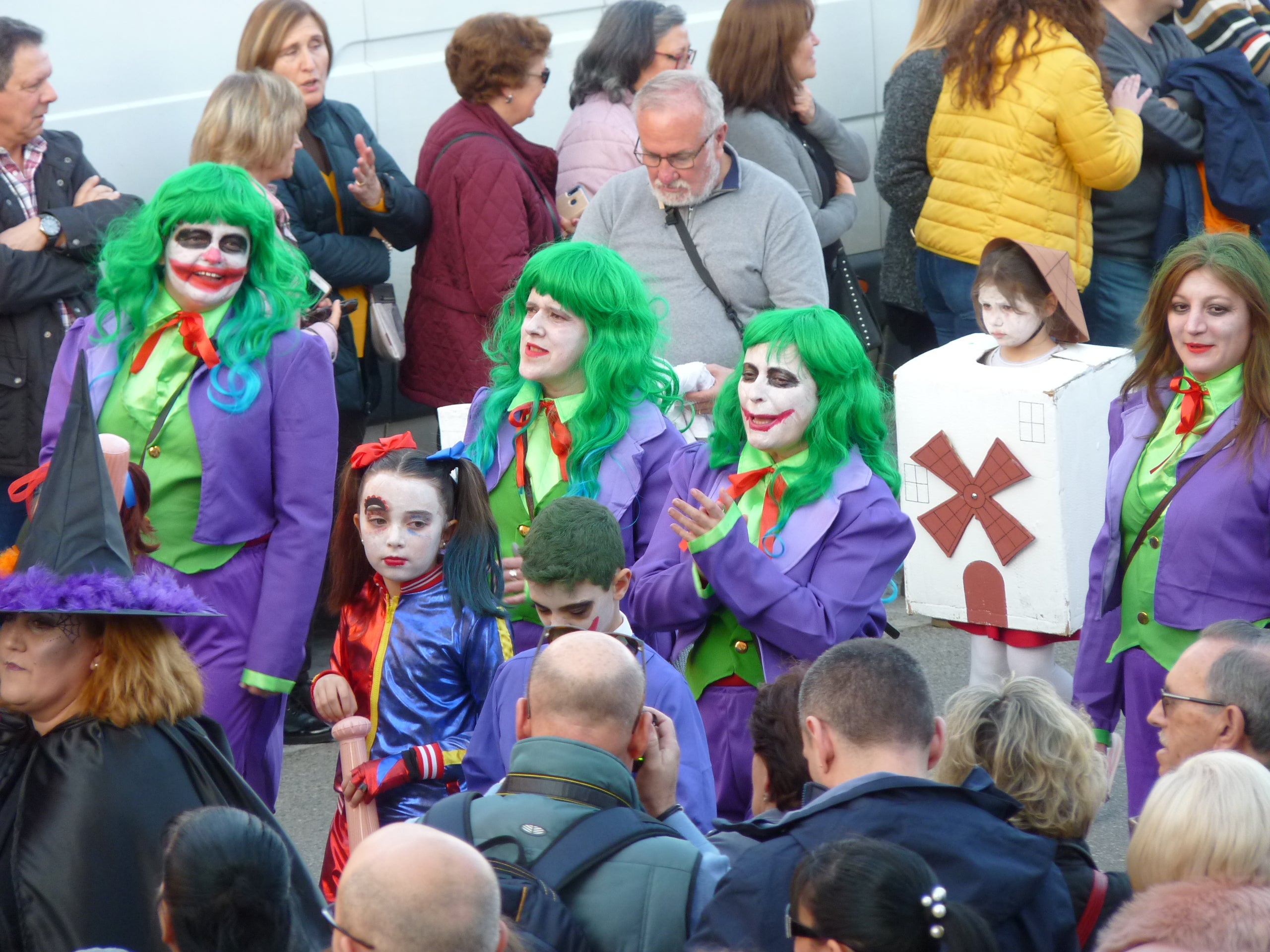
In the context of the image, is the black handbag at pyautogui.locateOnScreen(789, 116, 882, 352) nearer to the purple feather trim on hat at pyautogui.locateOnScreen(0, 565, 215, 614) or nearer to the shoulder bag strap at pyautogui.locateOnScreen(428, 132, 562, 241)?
Result: the shoulder bag strap at pyautogui.locateOnScreen(428, 132, 562, 241)

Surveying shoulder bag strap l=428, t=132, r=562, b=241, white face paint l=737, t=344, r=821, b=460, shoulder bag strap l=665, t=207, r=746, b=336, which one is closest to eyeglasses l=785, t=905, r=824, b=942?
white face paint l=737, t=344, r=821, b=460

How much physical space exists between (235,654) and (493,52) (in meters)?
2.81

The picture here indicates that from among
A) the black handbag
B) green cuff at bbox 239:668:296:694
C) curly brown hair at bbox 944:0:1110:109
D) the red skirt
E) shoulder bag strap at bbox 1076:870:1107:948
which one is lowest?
the red skirt

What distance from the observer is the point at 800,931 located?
2.23m

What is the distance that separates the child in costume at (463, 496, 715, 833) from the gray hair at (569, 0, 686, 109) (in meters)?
3.03

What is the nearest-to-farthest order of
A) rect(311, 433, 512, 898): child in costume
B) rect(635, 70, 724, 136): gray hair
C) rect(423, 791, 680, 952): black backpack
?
rect(423, 791, 680, 952): black backpack → rect(311, 433, 512, 898): child in costume → rect(635, 70, 724, 136): gray hair

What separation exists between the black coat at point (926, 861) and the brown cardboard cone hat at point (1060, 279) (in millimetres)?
2751

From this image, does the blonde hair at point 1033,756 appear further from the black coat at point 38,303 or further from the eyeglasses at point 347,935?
the black coat at point 38,303

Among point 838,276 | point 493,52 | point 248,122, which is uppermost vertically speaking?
point 493,52

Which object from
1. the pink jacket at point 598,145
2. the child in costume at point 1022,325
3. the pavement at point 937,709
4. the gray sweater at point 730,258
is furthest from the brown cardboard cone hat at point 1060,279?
the pink jacket at point 598,145

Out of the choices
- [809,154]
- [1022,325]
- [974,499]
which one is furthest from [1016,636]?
[809,154]

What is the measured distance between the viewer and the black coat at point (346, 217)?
18.8ft

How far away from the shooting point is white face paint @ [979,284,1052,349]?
16.8 feet

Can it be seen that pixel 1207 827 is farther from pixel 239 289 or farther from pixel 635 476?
pixel 239 289
